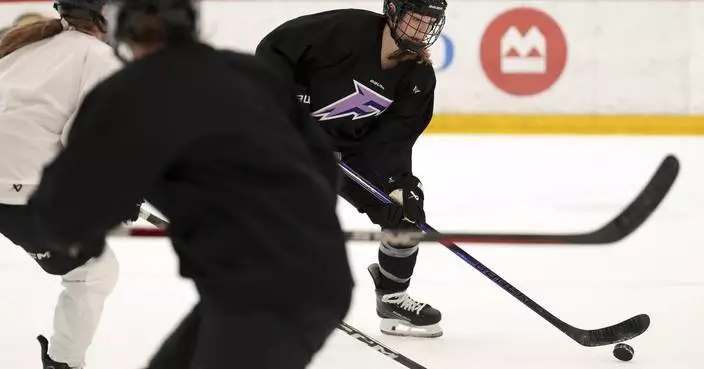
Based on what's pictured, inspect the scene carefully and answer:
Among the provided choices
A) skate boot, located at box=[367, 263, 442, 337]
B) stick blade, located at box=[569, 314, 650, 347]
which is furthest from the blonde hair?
stick blade, located at box=[569, 314, 650, 347]

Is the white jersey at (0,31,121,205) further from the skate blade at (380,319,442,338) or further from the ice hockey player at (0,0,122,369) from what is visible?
the skate blade at (380,319,442,338)

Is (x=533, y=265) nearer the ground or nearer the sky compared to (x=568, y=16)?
nearer the ground

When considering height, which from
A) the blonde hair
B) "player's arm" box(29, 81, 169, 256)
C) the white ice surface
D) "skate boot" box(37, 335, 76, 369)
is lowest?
the white ice surface

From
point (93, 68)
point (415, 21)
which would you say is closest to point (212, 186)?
point (93, 68)

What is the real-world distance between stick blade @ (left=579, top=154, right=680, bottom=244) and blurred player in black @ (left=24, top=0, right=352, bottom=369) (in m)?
0.35

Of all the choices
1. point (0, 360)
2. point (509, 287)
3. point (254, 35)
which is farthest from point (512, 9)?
point (0, 360)

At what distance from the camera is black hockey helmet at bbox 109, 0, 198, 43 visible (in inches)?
43.7

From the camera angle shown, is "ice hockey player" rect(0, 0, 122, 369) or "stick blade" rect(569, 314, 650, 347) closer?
"ice hockey player" rect(0, 0, 122, 369)

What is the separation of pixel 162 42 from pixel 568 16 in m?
4.67

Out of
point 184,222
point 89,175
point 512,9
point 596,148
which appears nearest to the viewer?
point 89,175

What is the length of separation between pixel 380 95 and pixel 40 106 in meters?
0.97

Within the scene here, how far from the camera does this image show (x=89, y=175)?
1021 mm

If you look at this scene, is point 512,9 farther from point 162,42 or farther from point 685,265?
point 162,42

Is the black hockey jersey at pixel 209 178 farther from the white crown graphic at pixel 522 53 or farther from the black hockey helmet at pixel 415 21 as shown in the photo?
the white crown graphic at pixel 522 53
